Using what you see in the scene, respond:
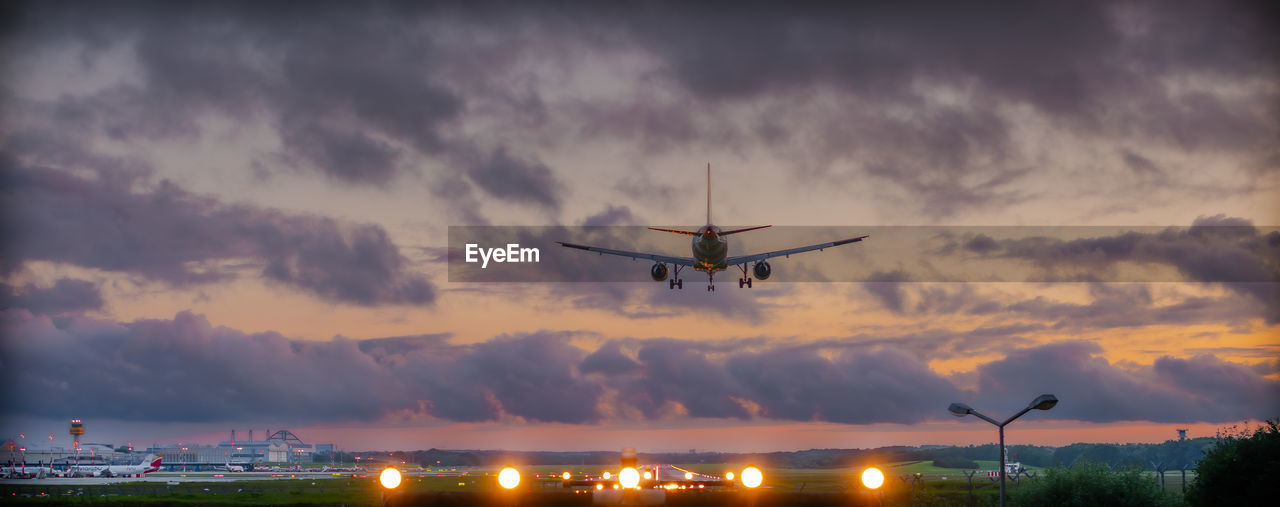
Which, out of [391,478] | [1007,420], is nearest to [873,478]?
[391,478]

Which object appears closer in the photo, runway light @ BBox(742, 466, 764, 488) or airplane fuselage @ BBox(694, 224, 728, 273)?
runway light @ BBox(742, 466, 764, 488)

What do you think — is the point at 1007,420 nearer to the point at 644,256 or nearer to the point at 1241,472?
the point at 1241,472

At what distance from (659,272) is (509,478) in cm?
7795

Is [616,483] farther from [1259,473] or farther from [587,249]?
[587,249]

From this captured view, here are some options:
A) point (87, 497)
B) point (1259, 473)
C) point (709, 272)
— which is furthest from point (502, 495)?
point (87, 497)

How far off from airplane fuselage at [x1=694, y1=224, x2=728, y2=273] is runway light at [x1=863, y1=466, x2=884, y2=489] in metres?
71.5

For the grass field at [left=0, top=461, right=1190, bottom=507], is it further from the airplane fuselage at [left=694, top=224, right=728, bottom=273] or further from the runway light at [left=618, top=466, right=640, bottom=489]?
the airplane fuselage at [left=694, top=224, right=728, bottom=273]

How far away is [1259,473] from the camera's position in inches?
2475

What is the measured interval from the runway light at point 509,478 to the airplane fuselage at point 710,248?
234 ft

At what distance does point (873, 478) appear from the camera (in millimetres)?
17375

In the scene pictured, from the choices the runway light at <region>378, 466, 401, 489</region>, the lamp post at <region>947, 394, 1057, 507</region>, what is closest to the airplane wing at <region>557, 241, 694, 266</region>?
the lamp post at <region>947, 394, 1057, 507</region>

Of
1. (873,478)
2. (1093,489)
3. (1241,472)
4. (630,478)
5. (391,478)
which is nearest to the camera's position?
(630,478)

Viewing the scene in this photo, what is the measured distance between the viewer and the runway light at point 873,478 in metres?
17.3

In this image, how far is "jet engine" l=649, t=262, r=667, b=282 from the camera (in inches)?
3760
